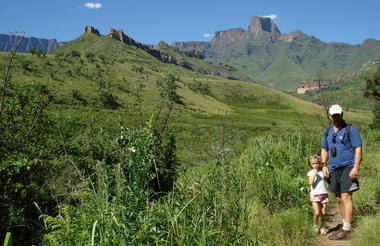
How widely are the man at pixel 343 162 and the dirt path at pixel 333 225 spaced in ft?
0.29

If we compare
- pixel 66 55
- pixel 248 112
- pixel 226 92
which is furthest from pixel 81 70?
pixel 226 92

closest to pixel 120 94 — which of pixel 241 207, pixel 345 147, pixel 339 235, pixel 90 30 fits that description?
pixel 345 147

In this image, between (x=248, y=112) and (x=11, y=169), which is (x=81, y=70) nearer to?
(x=248, y=112)

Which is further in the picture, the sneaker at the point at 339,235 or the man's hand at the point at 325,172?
the man's hand at the point at 325,172

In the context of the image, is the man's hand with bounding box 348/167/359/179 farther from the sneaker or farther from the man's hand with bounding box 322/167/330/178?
the sneaker

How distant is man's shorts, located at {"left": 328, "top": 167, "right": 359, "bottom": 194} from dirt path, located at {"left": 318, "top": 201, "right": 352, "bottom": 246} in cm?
72

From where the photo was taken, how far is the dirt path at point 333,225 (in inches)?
190

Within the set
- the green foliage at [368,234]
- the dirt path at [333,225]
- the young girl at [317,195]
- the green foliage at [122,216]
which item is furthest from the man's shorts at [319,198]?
the green foliage at [122,216]

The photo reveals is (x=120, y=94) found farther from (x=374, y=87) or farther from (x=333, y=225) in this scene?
(x=333, y=225)

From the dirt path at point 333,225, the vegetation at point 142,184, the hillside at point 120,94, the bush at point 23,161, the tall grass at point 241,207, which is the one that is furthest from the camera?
the hillside at point 120,94

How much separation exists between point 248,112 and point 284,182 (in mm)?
95194

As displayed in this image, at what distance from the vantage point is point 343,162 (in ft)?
17.0

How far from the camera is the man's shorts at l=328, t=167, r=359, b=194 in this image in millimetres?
5059

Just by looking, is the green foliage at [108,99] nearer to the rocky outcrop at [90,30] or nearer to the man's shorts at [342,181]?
the man's shorts at [342,181]
